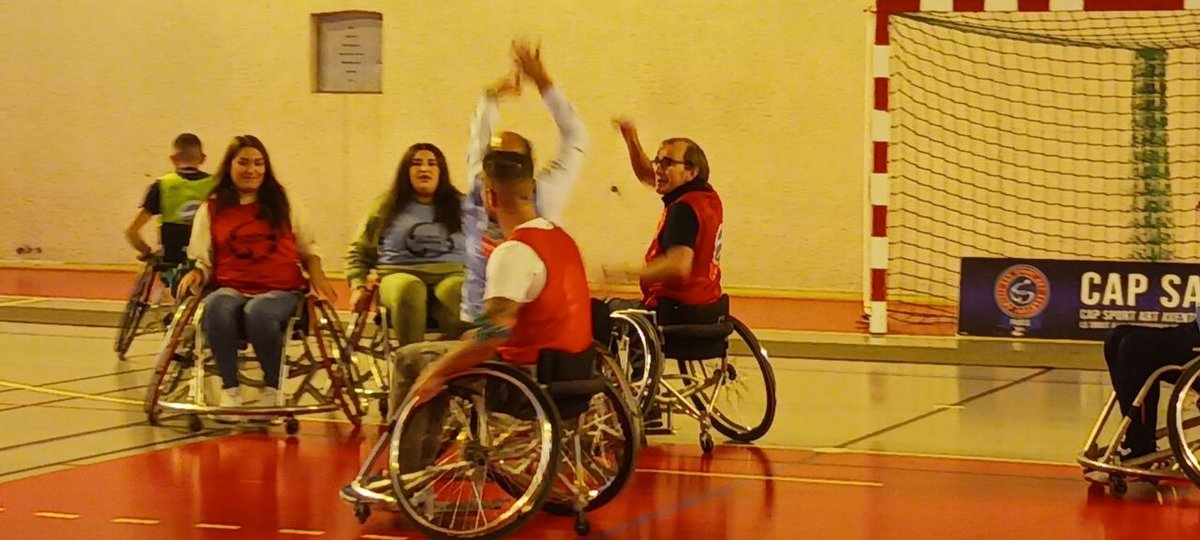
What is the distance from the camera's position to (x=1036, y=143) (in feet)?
37.1

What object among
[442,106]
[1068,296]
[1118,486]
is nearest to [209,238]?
[1118,486]

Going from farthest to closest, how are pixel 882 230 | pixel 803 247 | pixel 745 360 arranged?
pixel 803 247 < pixel 882 230 < pixel 745 360

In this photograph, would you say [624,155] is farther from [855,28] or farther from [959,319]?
[959,319]

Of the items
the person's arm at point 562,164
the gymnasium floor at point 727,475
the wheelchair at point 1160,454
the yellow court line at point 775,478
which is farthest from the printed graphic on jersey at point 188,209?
the wheelchair at point 1160,454

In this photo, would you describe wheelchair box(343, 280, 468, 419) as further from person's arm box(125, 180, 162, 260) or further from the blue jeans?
person's arm box(125, 180, 162, 260)

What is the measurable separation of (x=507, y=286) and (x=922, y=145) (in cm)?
717

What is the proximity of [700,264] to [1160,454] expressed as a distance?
169 centimetres

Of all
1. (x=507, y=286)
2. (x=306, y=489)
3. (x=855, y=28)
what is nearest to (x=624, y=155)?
(x=855, y=28)

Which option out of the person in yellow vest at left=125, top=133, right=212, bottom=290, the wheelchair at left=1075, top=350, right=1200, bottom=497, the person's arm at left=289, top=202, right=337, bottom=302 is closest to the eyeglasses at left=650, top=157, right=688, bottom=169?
the person's arm at left=289, top=202, right=337, bottom=302

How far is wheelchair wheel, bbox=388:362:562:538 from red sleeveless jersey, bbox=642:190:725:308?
5.05 ft

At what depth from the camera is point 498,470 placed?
4785 mm

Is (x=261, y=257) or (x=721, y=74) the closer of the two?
(x=261, y=257)

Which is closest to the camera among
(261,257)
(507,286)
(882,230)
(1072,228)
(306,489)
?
(507,286)

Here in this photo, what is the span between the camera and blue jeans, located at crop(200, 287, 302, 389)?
656 cm
